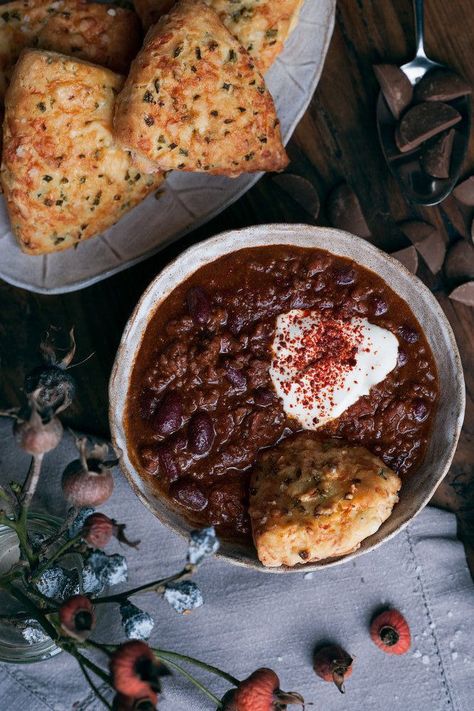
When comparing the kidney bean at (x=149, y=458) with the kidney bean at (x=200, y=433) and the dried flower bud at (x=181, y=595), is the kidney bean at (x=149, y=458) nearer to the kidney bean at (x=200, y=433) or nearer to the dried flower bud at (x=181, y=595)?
the kidney bean at (x=200, y=433)

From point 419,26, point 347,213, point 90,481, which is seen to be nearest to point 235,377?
point 347,213

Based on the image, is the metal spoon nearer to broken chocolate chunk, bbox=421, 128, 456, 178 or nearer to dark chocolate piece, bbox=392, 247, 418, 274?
broken chocolate chunk, bbox=421, 128, 456, 178

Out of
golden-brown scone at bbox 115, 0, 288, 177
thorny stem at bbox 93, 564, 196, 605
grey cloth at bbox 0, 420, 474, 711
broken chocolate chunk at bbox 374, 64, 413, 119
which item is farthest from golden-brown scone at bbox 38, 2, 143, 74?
thorny stem at bbox 93, 564, 196, 605

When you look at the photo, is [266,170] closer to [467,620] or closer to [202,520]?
[202,520]

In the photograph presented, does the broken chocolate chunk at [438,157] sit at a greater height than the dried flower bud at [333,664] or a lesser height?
greater

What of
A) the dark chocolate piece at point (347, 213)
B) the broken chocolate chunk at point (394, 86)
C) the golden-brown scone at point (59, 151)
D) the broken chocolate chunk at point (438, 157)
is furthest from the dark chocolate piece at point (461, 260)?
the golden-brown scone at point (59, 151)
